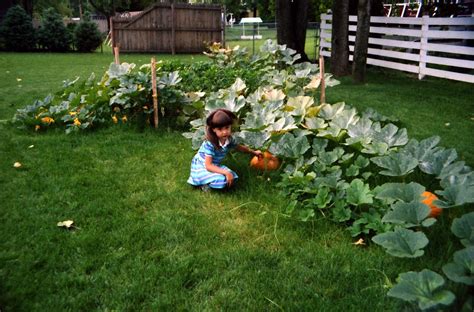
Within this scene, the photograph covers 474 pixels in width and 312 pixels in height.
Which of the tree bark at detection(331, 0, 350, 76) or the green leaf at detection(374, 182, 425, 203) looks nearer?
the green leaf at detection(374, 182, 425, 203)

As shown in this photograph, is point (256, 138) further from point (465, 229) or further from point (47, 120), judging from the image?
point (47, 120)

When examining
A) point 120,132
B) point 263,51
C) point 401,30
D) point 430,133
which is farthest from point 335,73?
point 120,132

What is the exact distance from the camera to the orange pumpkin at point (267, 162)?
382cm

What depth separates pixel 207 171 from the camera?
354cm

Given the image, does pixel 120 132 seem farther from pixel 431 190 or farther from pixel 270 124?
pixel 431 190

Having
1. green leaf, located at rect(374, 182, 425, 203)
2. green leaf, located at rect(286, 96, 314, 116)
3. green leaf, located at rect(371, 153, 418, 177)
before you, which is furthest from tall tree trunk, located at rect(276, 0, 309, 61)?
green leaf, located at rect(374, 182, 425, 203)

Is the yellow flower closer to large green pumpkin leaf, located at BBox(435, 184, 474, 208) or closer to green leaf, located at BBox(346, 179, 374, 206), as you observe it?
green leaf, located at BBox(346, 179, 374, 206)

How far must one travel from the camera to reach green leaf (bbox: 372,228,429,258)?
197cm

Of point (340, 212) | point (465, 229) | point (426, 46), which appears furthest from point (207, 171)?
point (426, 46)

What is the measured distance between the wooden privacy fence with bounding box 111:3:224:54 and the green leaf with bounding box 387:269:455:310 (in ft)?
53.0

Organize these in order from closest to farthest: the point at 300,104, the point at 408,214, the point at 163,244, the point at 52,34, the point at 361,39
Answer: the point at 408,214 < the point at 163,244 < the point at 300,104 < the point at 361,39 < the point at 52,34

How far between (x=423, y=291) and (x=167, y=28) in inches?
655

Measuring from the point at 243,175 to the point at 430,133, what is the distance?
8.23 ft

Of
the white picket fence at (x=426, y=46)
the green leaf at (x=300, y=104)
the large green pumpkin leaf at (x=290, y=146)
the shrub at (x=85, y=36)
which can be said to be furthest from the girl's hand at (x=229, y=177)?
the shrub at (x=85, y=36)
